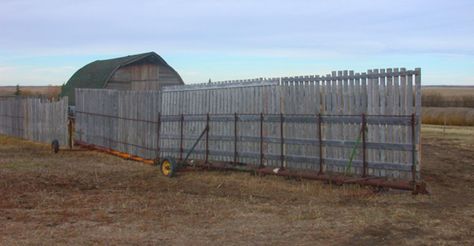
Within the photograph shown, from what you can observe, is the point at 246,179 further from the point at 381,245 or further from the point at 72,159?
the point at 72,159

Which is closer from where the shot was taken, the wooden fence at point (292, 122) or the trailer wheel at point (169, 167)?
the wooden fence at point (292, 122)

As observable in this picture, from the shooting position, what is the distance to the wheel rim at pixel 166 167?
13.3 meters

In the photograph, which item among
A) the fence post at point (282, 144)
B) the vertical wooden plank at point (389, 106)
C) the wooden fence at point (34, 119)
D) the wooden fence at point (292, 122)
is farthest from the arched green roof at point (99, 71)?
the vertical wooden plank at point (389, 106)

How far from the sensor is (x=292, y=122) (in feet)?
39.8

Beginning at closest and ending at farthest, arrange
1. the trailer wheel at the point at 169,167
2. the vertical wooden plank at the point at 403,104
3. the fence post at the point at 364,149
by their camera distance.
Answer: the vertical wooden plank at the point at 403,104
the fence post at the point at 364,149
the trailer wheel at the point at 169,167

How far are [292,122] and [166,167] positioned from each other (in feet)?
10.8

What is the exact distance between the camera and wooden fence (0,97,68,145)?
21.9 metres

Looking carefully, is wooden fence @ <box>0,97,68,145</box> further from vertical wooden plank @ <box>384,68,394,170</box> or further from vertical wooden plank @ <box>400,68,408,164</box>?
vertical wooden plank @ <box>400,68,408,164</box>

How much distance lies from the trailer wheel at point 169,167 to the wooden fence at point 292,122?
117cm

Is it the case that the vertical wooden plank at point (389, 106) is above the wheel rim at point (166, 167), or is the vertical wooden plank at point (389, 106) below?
above

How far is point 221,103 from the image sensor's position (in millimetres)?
14070

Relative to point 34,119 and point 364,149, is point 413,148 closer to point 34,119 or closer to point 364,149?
point 364,149

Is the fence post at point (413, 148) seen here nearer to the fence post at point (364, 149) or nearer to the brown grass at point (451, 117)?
the fence post at point (364, 149)

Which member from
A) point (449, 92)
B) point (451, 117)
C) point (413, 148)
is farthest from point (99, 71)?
point (449, 92)
